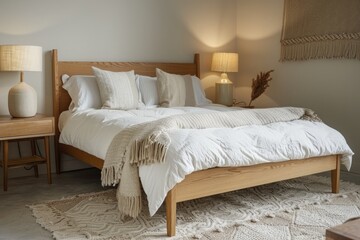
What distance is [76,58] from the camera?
384cm

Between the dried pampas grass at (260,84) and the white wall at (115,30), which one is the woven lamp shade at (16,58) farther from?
the dried pampas grass at (260,84)

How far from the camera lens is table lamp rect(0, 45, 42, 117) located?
3.12m

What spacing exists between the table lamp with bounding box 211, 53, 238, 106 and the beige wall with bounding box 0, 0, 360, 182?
0.75 feet

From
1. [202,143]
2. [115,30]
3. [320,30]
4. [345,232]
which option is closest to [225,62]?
[320,30]

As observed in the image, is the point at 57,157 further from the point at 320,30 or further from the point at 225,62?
the point at 320,30

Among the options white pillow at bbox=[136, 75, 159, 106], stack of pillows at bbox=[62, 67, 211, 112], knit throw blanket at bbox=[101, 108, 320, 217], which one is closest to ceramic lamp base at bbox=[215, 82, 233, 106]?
stack of pillows at bbox=[62, 67, 211, 112]

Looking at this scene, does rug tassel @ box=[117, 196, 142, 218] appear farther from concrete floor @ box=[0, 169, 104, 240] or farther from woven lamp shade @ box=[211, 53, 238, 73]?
woven lamp shade @ box=[211, 53, 238, 73]

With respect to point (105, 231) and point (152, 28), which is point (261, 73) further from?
point (105, 231)

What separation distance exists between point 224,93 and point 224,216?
2330 mm

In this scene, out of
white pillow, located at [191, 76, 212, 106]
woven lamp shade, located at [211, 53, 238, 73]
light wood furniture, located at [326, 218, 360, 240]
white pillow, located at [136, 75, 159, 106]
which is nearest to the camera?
light wood furniture, located at [326, 218, 360, 240]

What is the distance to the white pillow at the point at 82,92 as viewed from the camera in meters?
3.56

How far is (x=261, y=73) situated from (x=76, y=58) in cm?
216

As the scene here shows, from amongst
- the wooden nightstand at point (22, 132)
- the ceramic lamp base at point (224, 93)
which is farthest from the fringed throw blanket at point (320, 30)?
the wooden nightstand at point (22, 132)

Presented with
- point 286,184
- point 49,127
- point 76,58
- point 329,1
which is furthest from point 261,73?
point 49,127
